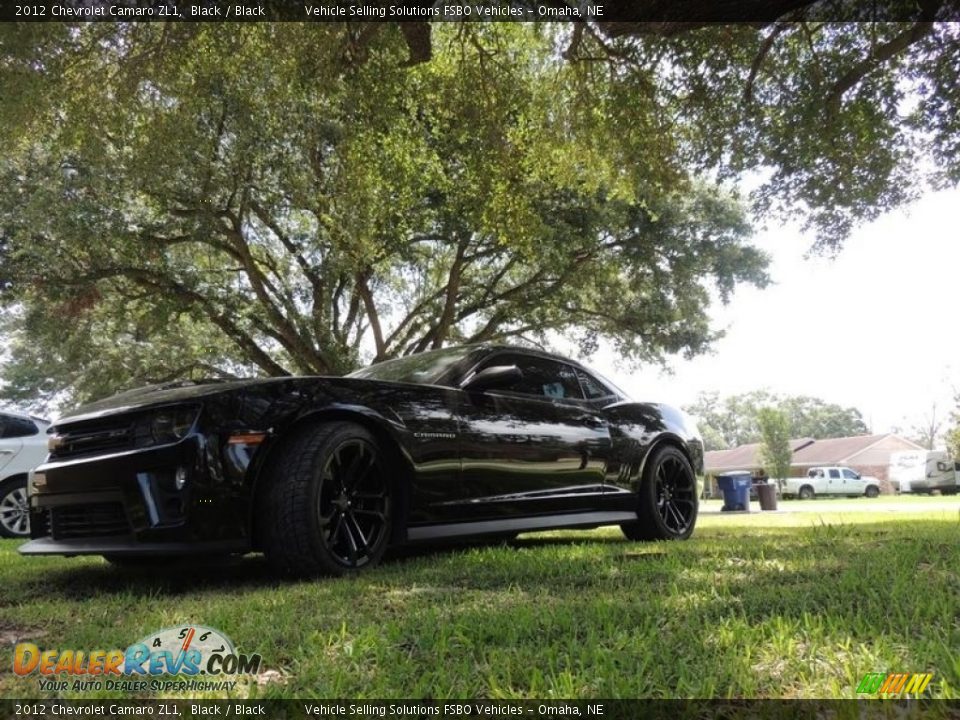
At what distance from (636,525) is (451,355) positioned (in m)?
2.12

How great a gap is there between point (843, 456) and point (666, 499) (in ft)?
179

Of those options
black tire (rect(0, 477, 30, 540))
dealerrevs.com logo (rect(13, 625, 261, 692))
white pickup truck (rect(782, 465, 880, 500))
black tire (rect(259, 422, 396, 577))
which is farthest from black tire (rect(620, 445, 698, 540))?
white pickup truck (rect(782, 465, 880, 500))

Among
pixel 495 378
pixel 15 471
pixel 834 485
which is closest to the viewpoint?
pixel 495 378

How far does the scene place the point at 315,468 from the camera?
11.5 feet

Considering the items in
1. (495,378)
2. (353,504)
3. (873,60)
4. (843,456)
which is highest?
(873,60)

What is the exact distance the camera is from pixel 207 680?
195 centimetres

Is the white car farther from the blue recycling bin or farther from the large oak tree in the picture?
the blue recycling bin

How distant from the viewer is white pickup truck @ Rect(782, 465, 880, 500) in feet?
125

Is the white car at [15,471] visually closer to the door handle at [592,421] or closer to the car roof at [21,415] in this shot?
the car roof at [21,415]

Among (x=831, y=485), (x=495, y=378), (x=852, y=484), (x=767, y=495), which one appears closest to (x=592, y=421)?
(x=495, y=378)

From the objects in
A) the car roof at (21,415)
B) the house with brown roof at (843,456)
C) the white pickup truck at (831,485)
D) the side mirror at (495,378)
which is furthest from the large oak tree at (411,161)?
the house with brown roof at (843,456)

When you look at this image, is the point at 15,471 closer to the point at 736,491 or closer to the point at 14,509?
the point at 14,509

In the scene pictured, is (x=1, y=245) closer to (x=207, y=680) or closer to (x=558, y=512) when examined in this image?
(x=558, y=512)

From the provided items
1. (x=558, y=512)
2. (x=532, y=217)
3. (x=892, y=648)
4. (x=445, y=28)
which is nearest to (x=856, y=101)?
(x=532, y=217)
